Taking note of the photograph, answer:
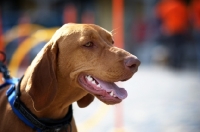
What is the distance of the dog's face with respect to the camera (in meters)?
4.37

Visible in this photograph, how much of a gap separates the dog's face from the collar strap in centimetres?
43

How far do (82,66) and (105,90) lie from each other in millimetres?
323

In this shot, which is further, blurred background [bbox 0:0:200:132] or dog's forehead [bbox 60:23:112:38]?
blurred background [bbox 0:0:200:132]

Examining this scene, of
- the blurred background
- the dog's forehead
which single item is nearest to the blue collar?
the dog's forehead

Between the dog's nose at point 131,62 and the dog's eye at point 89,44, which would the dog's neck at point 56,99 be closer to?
the dog's eye at point 89,44

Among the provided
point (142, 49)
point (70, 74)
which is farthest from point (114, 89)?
point (142, 49)

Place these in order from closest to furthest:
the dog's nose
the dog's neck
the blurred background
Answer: the dog's nose
the dog's neck
the blurred background

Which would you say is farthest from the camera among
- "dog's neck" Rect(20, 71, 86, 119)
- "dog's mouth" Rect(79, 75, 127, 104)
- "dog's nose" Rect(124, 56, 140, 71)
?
"dog's neck" Rect(20, 71, 86, 119)

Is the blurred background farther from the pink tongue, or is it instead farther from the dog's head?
the pink tongue

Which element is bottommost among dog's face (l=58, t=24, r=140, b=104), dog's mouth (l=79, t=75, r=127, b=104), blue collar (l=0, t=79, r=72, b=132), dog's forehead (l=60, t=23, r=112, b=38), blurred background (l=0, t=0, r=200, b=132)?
blurred background (l=0, t=0, r=200, b=132)

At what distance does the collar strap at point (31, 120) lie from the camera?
14.7ft

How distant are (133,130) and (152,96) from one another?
365 cm

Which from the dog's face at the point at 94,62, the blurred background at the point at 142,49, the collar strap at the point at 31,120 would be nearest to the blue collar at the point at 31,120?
the collar strap at the point at 31,120

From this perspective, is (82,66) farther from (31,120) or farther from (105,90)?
Answer: (31,120)
